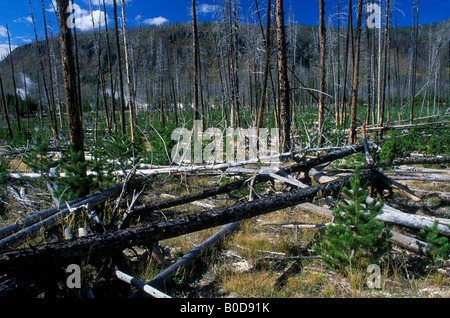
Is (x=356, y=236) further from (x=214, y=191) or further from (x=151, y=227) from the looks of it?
(x=214, y=191)

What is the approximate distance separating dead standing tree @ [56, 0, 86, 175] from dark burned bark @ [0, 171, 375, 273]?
7.94 ft

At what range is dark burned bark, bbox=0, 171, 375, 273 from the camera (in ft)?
7.13

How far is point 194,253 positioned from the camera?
131 inches

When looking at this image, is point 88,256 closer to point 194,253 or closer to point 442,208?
point 194,253

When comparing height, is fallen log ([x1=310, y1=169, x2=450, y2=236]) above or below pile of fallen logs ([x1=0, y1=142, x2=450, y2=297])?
below

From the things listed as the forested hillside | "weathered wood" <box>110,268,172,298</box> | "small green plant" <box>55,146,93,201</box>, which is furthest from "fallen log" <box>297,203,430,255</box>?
"small green plant" <box>55,146,93,201</box>

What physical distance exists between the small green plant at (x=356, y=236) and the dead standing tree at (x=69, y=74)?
13.6ft

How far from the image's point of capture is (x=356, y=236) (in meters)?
2.78

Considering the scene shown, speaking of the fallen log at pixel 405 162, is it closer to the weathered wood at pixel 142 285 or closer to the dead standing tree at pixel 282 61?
the dead standing tree at pixel 282 61

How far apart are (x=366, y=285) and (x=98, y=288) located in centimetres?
291

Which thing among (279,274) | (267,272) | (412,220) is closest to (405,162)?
(412,220)

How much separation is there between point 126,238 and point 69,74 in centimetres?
345

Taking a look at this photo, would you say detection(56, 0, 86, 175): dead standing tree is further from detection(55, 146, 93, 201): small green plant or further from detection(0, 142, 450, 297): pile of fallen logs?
detection(0, 142, 450, 297): pile of fallen logs
